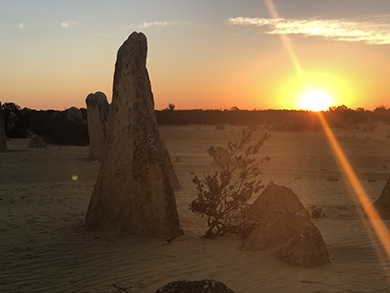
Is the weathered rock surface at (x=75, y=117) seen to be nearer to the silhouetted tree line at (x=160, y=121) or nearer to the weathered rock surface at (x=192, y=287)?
the silhouetted tree line at (x=160, y=121)

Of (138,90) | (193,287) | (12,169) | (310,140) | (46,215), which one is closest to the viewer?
(193,287)

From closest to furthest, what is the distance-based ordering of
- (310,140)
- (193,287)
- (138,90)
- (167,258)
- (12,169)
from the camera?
(193,287)
(167,258)
(138,90)
(12,169)
(310,140)

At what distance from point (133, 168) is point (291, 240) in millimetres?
2838

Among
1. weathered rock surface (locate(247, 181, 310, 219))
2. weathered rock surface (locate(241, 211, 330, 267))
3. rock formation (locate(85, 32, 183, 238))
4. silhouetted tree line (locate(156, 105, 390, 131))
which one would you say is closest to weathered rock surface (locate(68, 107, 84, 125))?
silhouetted tree line (locate(156, 105, 390, 131))

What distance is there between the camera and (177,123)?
42094 mm

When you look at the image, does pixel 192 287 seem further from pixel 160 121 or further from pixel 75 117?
pixel 160 121

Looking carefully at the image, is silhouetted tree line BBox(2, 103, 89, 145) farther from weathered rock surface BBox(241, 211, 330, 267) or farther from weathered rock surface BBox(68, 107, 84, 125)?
weathered rock surface BBox(241, 211, 330, 267)

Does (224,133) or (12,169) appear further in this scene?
(224,133)

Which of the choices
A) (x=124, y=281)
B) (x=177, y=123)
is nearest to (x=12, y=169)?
(x=124, y=281)

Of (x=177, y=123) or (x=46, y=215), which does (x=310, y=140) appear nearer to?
(x=177, y=123)

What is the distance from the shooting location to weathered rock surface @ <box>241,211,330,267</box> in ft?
15.4

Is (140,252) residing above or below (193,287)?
below

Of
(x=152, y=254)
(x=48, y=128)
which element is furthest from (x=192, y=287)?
(x=48, y=128)

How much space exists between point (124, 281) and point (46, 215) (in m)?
4.38
